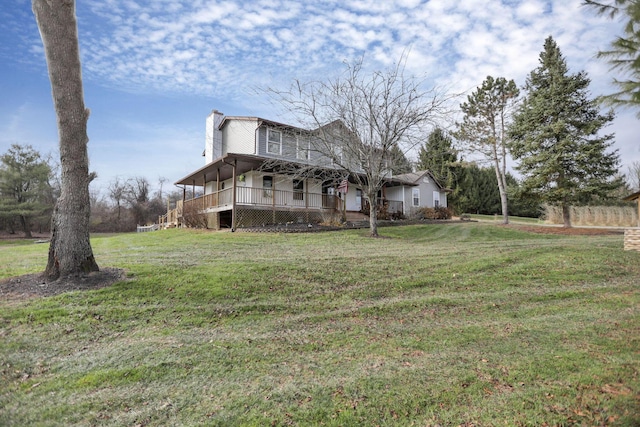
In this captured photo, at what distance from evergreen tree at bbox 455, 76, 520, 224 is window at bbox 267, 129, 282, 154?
12021 millimetres

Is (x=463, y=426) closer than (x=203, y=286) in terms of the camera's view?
Yes

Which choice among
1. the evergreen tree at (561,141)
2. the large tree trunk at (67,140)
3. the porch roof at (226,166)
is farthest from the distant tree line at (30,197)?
the evergreen tree at (561,141)

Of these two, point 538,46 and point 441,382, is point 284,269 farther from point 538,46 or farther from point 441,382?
point 538,46

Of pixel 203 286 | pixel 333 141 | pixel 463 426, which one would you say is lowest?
pixel 463 426

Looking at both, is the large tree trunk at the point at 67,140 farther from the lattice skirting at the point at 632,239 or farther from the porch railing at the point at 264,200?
the lattice skirting at the point at 632,239

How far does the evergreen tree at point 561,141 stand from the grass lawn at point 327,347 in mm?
13251

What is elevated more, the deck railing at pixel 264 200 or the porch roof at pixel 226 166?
the porch roof at pixel 226 166

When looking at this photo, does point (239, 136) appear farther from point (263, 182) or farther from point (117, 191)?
point (117, 191)

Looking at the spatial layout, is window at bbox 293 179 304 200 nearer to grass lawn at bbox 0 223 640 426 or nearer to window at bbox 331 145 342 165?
window at bbox 331 145 342 165

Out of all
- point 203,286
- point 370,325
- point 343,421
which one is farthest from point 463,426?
point 203,286

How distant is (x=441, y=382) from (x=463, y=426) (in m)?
0.57

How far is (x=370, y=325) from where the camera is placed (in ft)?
14.3

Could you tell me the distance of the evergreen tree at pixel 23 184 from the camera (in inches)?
1069

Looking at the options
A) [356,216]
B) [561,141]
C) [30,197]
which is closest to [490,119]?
[561,141]
